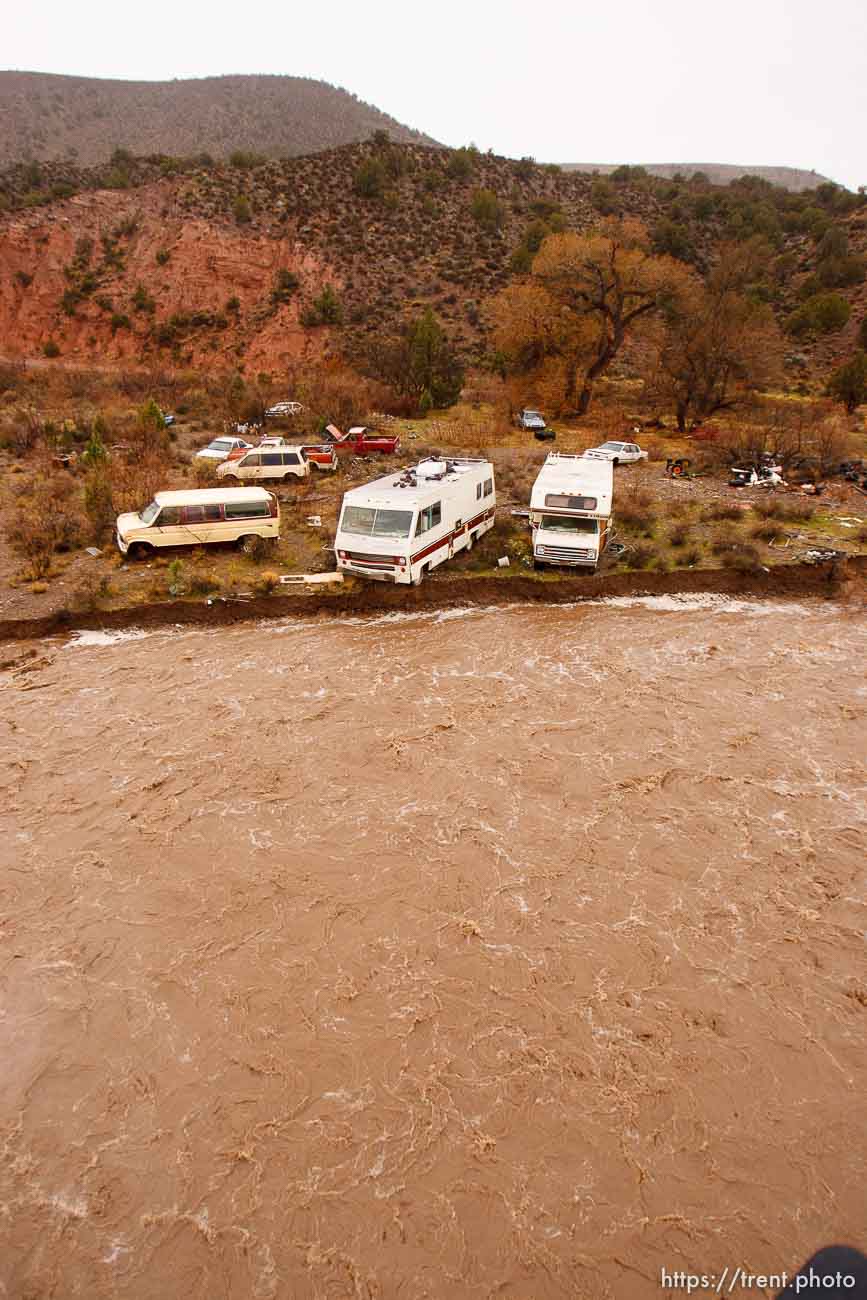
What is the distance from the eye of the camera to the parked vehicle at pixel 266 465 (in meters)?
22.5

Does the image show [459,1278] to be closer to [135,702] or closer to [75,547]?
[135,702]

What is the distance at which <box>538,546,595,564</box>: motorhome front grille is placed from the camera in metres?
15.7

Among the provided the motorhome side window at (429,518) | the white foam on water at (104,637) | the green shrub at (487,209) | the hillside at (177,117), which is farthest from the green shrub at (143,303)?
the hillside at (177,117)

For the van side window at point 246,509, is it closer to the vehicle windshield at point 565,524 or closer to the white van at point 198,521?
the white van at point 198,521

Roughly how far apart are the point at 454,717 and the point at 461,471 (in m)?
7.86

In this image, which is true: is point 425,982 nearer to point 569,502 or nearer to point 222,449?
point 569,502

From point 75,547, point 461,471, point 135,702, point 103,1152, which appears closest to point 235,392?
point 75,547

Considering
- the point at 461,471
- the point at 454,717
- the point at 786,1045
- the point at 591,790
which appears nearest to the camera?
the point at 786,1045

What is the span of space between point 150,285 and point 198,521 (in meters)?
47.8

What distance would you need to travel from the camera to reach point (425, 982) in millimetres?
7137

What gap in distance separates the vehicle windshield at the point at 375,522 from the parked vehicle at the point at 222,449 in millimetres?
11164

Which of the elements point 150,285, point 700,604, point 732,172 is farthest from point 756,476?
point 732,172

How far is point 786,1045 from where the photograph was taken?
6.56m

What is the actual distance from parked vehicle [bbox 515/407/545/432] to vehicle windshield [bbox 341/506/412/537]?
2027cm
